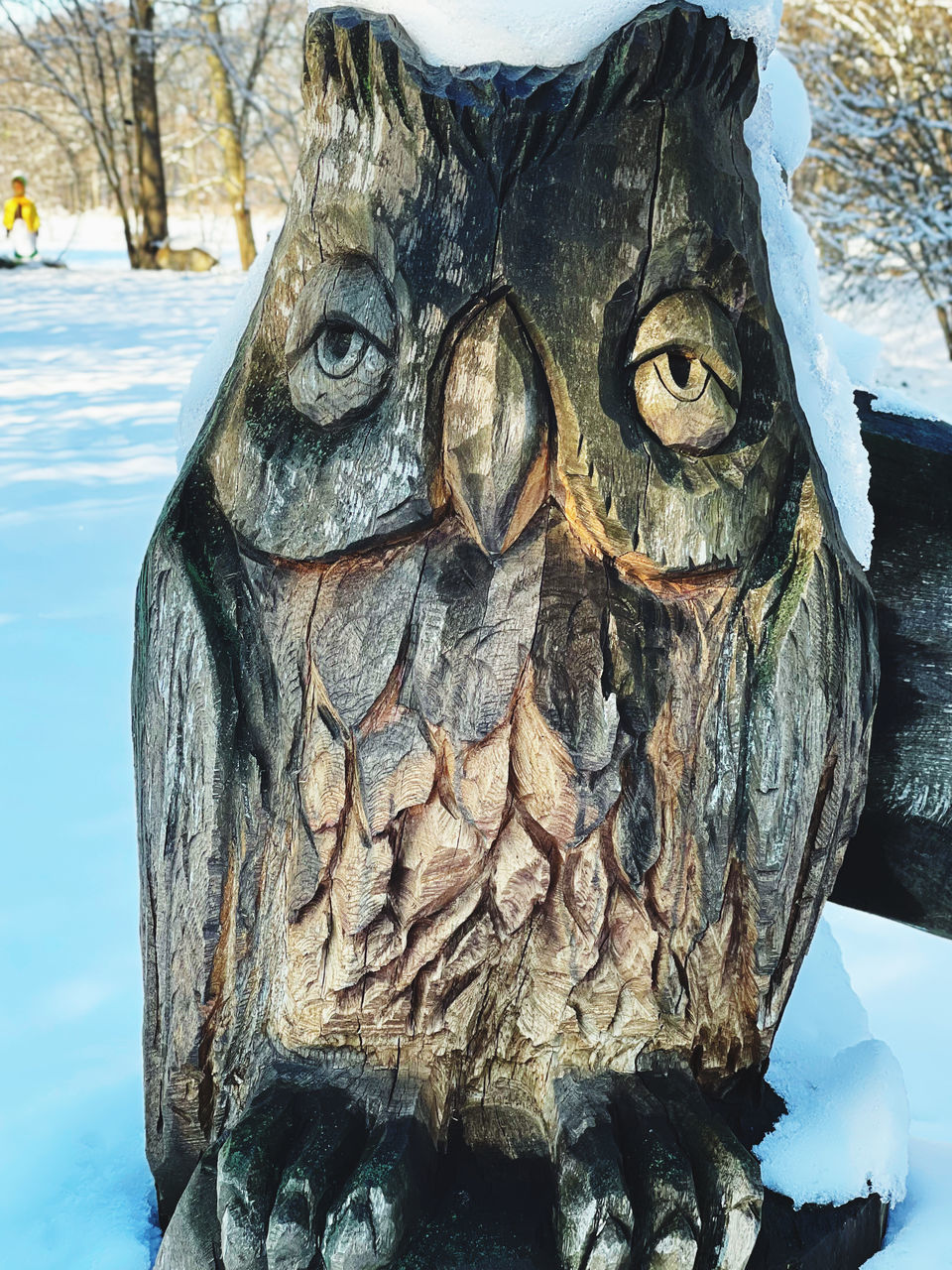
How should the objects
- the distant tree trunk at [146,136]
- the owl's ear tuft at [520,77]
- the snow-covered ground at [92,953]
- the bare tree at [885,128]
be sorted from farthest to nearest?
the distant tree trunk at [146,136]
the bare tree at [885,128]
the snow-covered ground at [92,953]
the owl's ear tuft at [520,77]

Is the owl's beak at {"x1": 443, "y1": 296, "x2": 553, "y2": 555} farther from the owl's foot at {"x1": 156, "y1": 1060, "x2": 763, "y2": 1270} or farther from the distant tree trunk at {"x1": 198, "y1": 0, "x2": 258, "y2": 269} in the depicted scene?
the distant tree trunk at {"x1": 198, "y1": 0, "x2": 258, "y2": 269}

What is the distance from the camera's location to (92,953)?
167cm

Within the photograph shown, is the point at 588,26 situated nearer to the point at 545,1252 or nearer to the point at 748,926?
the point at 748,926

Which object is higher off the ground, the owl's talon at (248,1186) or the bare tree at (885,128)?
the bare tree at (885,128)

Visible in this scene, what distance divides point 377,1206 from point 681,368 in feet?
2.53

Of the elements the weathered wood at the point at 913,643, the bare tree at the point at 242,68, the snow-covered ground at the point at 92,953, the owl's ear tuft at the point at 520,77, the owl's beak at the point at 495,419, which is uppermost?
the bare tree at the point at 242,68

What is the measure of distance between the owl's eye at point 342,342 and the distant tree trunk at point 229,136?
12014 millimetres

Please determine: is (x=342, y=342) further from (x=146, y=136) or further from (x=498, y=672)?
(x=146, y=136)

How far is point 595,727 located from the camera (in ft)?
3.42

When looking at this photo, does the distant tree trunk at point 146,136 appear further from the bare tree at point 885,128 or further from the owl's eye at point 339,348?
the owl's eye at point 339,348

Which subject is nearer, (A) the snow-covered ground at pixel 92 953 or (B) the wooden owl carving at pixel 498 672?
(B) the wooden owl carving at pixel 498 672

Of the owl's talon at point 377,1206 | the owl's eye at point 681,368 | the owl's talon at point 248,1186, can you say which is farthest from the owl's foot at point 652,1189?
the owl's eye at point 681,368

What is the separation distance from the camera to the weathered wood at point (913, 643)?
1.37 metres

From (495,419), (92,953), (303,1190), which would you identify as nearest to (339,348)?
(495,419)
